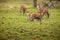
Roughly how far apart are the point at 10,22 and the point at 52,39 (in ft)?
6.38

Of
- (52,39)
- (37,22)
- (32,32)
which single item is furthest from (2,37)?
(37,22)

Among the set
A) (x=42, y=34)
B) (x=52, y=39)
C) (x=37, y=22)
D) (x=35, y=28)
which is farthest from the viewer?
(x=37, y=22)

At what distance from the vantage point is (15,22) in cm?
667

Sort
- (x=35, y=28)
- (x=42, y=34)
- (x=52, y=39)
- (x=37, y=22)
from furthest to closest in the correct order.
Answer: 1. (x=37, y=22)
2. (x=35, y=28)
3. (x=42, y=34)
4. (x=52, y=39)

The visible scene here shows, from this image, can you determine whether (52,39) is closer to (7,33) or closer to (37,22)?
(7,33)

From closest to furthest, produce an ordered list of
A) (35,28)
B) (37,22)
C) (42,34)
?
(42,34)
(35,28)
(37,22)

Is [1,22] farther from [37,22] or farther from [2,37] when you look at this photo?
[2,37]

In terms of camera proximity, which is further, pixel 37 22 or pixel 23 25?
pixel 37 22

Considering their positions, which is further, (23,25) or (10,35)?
(23,25)

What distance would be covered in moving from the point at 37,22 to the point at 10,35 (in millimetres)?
1559

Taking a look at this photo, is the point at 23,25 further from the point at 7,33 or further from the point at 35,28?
the point at 7,33

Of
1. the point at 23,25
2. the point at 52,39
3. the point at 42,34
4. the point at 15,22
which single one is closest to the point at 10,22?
the point at 15,22

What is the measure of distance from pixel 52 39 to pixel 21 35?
76 centimetres

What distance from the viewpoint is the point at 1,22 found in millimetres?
6680
